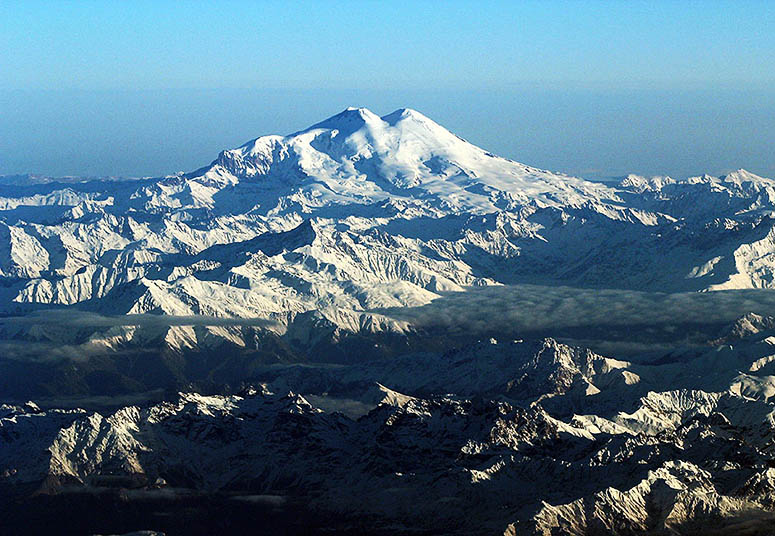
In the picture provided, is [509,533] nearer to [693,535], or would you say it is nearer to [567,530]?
[567,530]

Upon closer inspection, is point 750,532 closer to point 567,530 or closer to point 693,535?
point 693,535

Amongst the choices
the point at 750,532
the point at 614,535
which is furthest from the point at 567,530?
the point at 750,532

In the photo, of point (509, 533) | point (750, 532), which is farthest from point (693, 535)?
point (509, 533)

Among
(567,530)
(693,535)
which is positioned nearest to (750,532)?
(693,535)

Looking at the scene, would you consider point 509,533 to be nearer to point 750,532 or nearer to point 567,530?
point 567,530

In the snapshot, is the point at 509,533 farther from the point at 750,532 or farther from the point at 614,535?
the point at 750,532
